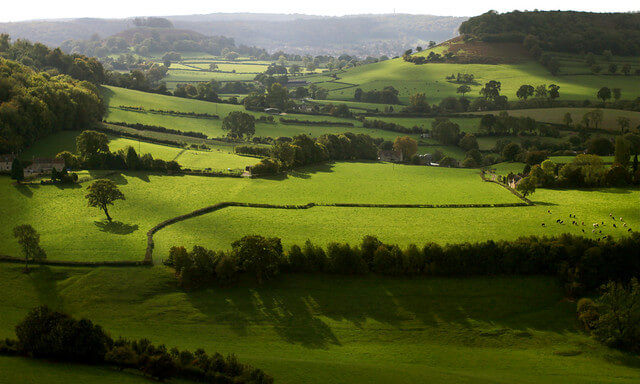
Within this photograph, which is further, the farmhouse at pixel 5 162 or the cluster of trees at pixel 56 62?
the cluster of trees at pixel 56 62

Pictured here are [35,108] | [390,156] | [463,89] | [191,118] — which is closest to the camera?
[35,108]

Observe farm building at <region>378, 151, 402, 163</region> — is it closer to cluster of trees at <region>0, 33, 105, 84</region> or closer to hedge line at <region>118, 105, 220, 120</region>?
hedge line at <region>118, 105, 220, 120</region>

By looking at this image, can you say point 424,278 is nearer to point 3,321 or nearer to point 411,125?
point 3,321

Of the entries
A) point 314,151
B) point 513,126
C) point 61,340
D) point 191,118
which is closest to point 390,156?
point 314,151

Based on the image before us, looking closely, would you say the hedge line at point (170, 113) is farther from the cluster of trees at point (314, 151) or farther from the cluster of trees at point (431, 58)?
the cluster of trees at point (431, 58)

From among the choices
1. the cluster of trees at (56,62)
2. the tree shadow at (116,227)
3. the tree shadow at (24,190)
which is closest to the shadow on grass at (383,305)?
the tree shadow at (116,227)

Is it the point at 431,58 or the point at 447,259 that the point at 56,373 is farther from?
the point at 431,58

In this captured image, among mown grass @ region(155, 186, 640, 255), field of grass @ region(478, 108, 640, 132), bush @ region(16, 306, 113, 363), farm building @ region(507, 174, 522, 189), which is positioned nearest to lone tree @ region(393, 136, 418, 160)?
farm building @ region(507, 174, 522, 189)
